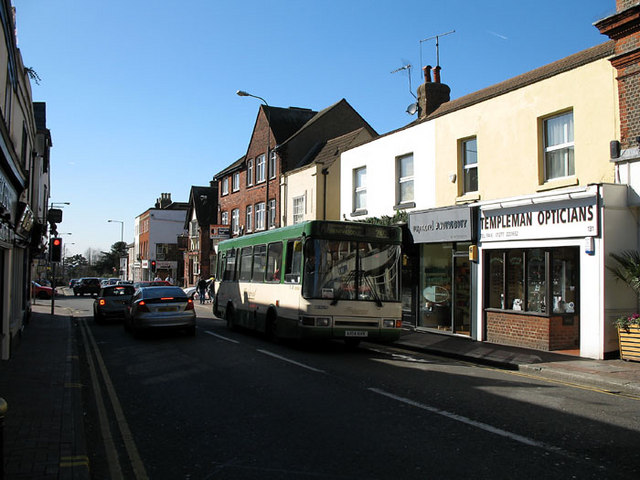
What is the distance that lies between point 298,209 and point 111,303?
10528 mm

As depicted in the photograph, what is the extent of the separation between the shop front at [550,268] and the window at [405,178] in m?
3.76

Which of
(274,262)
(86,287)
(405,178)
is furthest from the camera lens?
(86,287)

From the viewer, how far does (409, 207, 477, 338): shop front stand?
1523 cm

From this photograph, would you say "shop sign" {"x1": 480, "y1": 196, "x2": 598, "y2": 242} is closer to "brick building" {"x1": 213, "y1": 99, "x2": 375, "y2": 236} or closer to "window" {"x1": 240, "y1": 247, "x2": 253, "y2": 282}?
"window" {"x1": 240, "y1": 247, "x2": 253, "y2": 282}

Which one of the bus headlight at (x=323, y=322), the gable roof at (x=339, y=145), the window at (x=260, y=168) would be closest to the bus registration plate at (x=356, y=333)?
the bus headlight at (x=323, y=322)

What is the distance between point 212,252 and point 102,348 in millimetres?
38231

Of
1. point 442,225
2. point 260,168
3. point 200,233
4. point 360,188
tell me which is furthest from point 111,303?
point 200,233

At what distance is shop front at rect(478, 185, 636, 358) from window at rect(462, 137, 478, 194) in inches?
48.0

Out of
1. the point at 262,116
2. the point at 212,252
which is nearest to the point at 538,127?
the point at 262,116

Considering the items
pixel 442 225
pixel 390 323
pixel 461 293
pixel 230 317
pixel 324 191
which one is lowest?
pixel 230 317

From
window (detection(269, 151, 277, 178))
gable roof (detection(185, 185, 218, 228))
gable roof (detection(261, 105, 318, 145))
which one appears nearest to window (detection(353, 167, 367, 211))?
window (detection(269, 151, 277, 178))

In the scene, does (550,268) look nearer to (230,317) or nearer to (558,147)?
(558,147)

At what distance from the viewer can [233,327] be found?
59.9ft

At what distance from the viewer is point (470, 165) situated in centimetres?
1575
